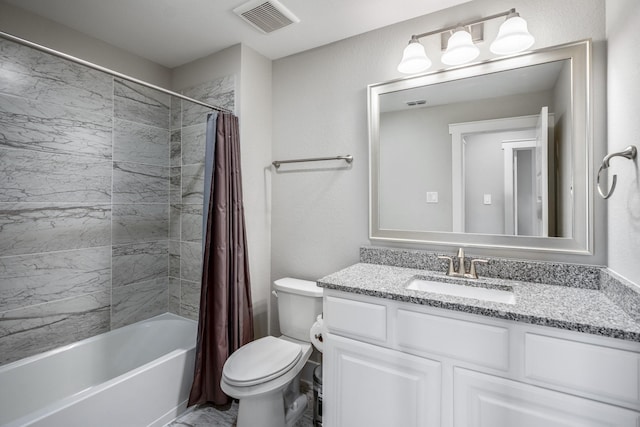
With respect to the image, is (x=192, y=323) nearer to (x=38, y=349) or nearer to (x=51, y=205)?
(x=38, y=349)

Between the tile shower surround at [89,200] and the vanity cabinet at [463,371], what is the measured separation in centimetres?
162

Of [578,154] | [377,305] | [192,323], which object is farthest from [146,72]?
[578,154]

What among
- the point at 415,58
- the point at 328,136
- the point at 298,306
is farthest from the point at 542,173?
the point at 298,306

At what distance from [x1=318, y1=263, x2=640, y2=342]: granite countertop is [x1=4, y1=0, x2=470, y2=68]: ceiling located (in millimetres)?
1458

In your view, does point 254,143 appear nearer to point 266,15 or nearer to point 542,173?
point 266,15

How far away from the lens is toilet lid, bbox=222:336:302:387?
1.55 meters

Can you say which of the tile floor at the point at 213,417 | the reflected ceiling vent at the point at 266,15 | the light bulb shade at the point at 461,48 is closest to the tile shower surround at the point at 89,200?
the reflected ceiling vent at the point at 266,15

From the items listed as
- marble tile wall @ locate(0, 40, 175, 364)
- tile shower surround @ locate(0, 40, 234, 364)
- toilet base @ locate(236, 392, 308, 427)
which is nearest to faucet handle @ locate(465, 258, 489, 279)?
toilet base @ locate(236, 392, 308, 427)

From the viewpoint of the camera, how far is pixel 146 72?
245 cm

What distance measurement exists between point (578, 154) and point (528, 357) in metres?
0.95

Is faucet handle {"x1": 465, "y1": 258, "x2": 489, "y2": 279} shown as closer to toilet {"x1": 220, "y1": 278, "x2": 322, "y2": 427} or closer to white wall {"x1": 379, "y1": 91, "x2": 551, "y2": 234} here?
white wall {"x1": 379, "y1": 91, "x2": 551, "y2": 234}

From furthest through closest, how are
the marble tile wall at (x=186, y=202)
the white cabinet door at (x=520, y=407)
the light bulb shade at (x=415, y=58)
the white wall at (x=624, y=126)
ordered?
the marble tile wall at (x=186, y=202)
the light bulb shade at (x=415, y=58)
the white wall at (x=624, y=126)
the white cabinet door at (x=520, y=407)

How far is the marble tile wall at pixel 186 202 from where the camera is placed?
2.49 metres

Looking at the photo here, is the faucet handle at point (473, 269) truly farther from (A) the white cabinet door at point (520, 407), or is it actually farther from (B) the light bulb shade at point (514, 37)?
(B) the light bulb shade at point (514, 37)
